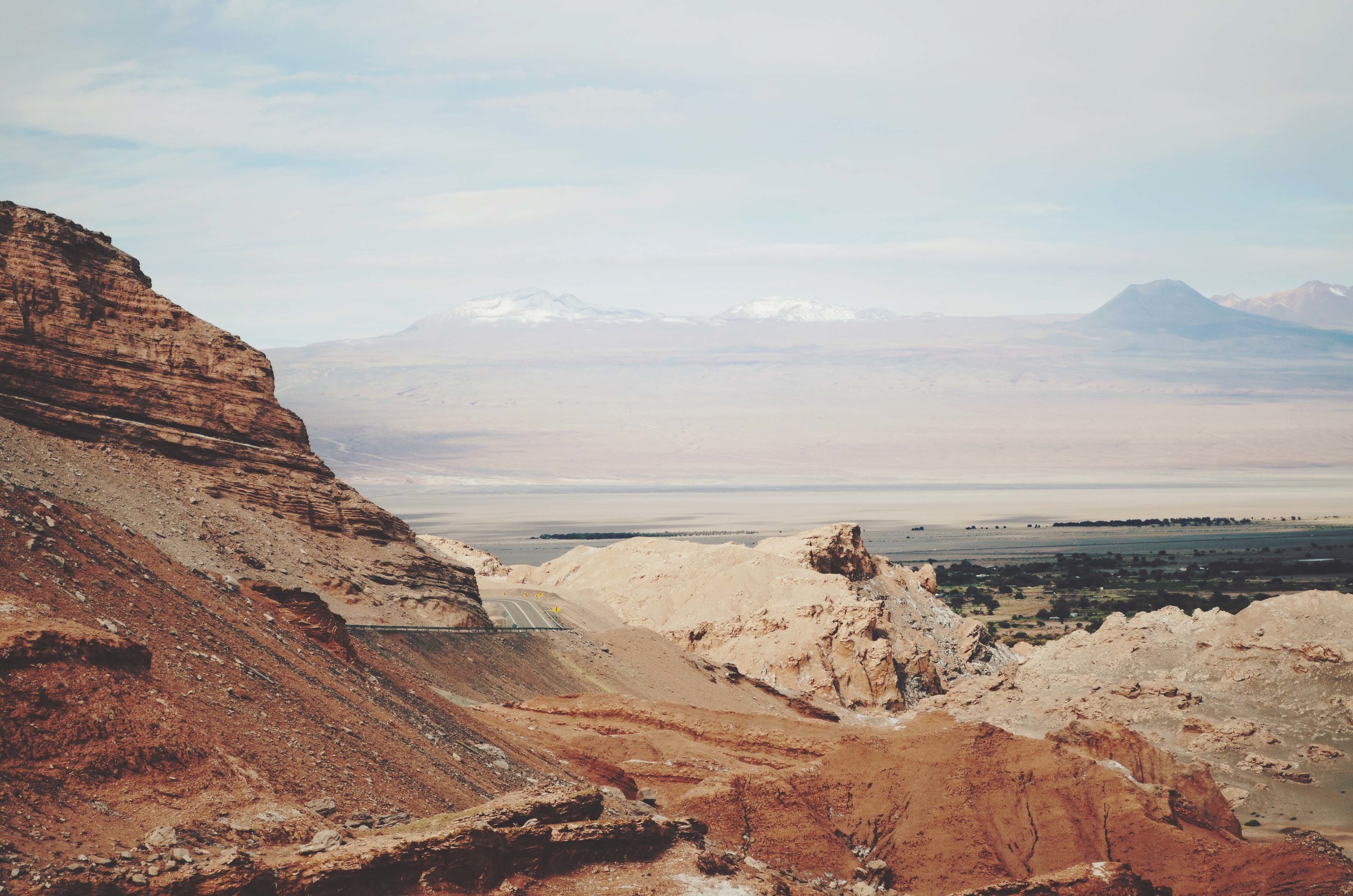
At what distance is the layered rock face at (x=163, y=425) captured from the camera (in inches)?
1072

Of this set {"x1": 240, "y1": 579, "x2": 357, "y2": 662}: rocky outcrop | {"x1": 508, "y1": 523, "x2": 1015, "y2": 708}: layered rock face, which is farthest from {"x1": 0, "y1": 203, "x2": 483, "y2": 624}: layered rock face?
{"x1": 508, "y1": 523, "x2": 1015, "y2": 708}: layered rock face

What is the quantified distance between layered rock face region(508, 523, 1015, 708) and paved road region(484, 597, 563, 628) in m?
3.55

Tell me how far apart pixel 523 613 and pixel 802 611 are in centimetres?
969

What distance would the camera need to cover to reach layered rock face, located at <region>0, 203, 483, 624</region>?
27.2m

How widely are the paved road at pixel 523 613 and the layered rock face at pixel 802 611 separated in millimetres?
3553

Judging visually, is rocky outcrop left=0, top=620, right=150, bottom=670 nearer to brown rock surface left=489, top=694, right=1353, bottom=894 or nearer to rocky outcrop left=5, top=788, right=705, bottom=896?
rocky outcrop left=5, top=788, right=705, bottom=896

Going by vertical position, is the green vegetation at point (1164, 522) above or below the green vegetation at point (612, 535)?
above

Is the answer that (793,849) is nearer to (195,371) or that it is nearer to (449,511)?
(195,371)

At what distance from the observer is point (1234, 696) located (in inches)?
1294

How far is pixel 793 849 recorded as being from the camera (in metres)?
17.6

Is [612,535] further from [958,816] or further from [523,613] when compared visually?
[958,816]

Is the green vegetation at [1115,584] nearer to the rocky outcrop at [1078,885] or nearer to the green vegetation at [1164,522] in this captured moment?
the green vegetation at [1164,522]

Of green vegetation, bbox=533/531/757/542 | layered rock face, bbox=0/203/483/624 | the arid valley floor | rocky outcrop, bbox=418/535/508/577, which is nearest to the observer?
the arid valley floor

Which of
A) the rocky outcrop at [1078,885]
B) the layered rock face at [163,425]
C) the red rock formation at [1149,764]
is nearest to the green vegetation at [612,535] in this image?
the layered rock face at [163,425]
